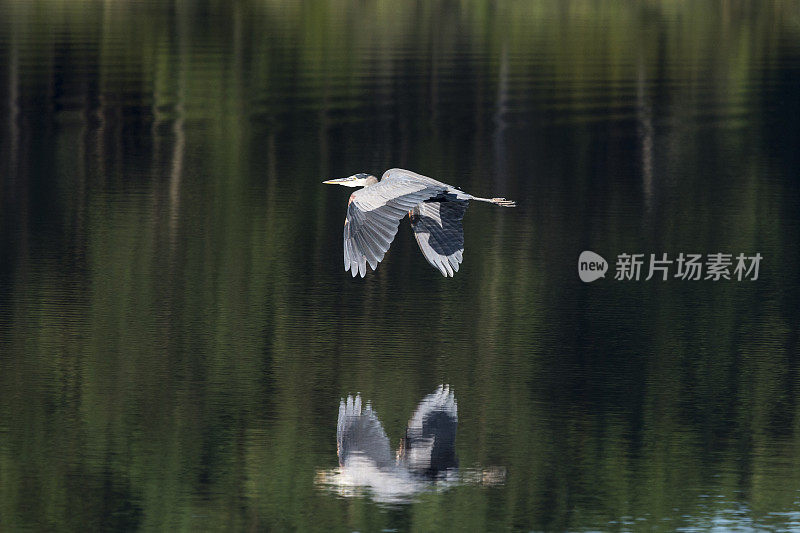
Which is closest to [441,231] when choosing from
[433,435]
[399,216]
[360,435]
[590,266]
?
[399,216]

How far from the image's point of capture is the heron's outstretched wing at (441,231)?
17.0 meters

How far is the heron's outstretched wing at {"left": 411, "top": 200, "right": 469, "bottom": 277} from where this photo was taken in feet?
55.8

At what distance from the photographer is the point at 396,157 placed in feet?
104

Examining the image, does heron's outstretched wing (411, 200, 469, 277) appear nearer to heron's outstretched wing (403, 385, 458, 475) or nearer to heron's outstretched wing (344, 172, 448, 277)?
heron's outstretched wing (344, 172, 448, 277)

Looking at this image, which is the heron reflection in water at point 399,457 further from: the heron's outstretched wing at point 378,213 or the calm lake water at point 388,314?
the heron's outstretched wing at point 378,213

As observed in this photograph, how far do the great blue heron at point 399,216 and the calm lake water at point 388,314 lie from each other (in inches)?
47.9

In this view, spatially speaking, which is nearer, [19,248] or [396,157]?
[19,248]

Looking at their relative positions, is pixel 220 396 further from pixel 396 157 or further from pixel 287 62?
pixel 287 62

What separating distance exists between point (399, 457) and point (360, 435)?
69 centimetres

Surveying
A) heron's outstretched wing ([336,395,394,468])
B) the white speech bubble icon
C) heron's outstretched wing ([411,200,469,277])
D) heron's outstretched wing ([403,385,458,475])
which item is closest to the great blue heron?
heron's outstretched wing ([411,200,469,277])

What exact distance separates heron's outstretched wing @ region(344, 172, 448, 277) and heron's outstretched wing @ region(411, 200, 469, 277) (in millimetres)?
952

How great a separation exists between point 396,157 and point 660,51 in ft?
84.6

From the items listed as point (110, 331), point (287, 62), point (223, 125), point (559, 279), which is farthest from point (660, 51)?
point (110, 331)

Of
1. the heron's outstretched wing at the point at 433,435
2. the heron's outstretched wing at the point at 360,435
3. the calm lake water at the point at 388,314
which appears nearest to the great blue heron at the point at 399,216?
A: the calm lake water at the point at 388,314
